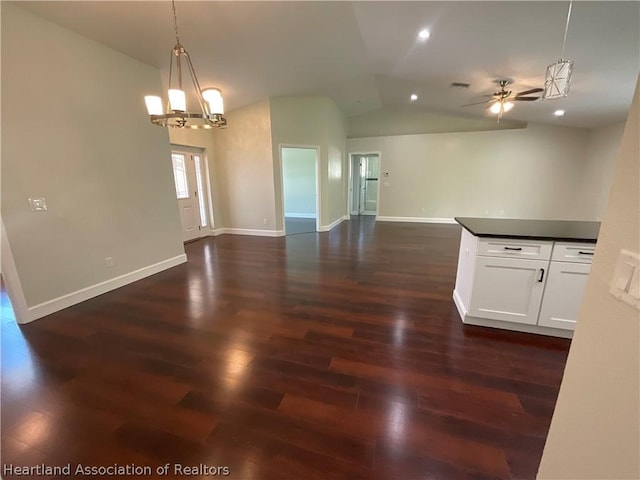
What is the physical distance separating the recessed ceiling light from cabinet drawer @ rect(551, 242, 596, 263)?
2.84 metres

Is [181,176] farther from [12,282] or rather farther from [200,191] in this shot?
[12,282]

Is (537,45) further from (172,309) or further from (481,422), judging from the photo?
(172,309)

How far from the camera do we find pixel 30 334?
2.37 m

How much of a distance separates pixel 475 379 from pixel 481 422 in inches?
14.1

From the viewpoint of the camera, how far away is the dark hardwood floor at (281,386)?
1.31 m

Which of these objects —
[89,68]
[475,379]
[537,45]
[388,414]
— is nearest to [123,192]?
[89,68]

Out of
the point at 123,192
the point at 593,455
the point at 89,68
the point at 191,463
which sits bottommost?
the point at 191,463

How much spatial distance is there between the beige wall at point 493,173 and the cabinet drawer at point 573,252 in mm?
6034

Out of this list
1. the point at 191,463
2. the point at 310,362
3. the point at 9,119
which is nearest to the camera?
the point at 191,463

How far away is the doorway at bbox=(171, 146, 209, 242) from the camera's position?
18.3ft

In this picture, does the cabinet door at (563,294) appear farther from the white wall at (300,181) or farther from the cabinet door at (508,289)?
the white wall at (300,181)

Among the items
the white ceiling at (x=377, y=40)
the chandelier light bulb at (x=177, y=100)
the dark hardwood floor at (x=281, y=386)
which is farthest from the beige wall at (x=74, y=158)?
the chandelier light bulb at (x=177, y=100)

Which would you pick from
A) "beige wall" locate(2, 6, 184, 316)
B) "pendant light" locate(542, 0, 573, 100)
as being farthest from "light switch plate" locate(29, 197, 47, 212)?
"pendant light" locate(542, 0, 573, 100)

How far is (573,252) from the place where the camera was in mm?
2031
